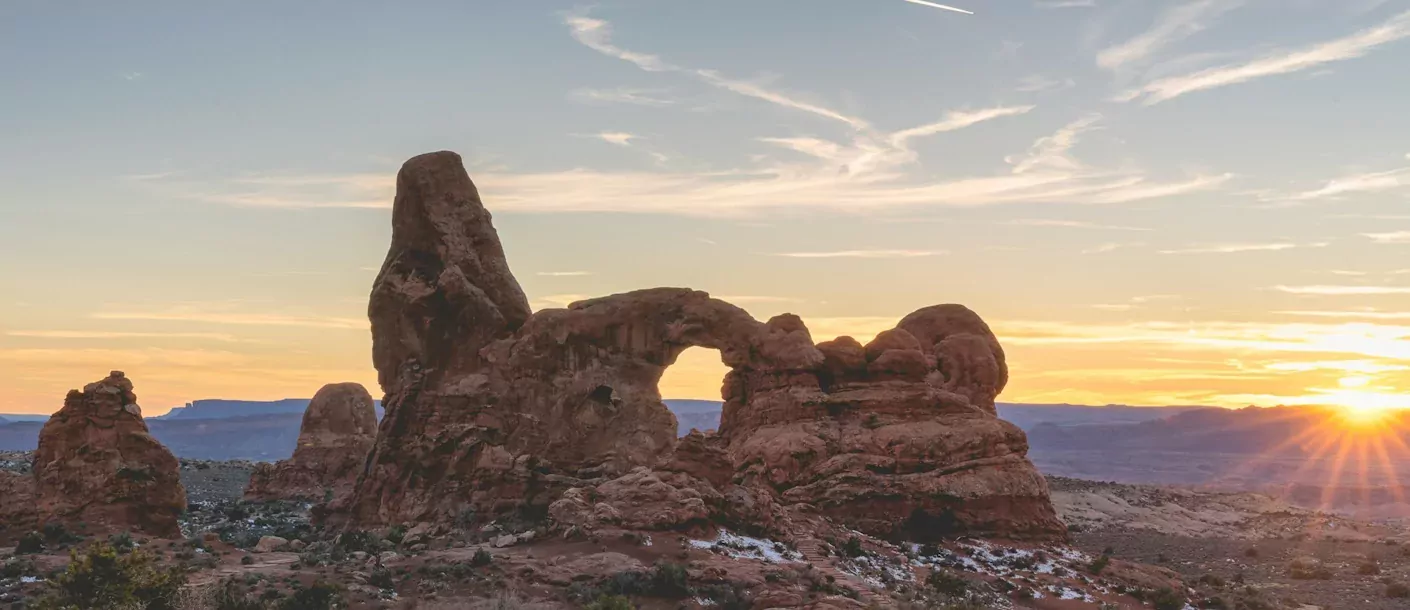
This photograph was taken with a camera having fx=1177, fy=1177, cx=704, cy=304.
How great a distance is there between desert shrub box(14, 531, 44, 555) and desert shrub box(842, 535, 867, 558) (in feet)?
69.8

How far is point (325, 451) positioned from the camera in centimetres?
6088

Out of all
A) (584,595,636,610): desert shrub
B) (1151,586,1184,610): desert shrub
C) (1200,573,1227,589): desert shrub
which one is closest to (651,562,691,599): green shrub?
(584,595,636,610): desert shrub

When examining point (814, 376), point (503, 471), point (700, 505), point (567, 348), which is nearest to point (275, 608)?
point (700, 505)

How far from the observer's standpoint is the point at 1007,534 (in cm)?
3991

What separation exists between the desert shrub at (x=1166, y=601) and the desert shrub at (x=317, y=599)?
2496 centimetres

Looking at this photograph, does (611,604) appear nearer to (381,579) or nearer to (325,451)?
(381,579)

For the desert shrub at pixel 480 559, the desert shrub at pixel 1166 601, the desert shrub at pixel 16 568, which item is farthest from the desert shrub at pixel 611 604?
the desert shrub at pixel 1166 601

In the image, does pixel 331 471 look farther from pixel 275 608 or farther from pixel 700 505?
pixel 275 608

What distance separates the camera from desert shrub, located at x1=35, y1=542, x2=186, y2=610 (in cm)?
2252

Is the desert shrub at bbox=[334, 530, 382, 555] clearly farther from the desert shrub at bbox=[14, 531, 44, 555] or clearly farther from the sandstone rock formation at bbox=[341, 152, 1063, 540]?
the desert shrub at bbox=[14, 531, 44, 555]

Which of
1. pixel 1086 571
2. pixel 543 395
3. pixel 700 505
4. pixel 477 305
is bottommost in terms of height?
pixel 1086 571

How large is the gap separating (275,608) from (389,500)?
16.9 m

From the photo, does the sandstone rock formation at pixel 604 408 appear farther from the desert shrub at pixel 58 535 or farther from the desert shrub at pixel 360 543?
the desert shrub at pixel 58 535

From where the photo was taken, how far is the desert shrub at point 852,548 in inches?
1342
